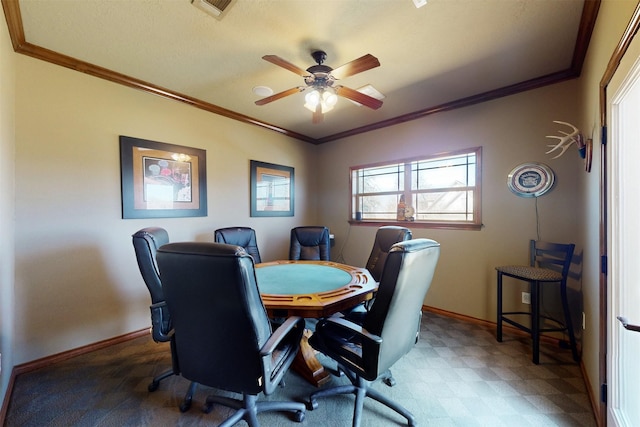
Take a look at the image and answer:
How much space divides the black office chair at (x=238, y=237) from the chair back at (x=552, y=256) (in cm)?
297

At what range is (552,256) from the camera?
2.41 meters

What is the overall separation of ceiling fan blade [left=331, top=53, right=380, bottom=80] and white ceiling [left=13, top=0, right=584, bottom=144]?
29 cm

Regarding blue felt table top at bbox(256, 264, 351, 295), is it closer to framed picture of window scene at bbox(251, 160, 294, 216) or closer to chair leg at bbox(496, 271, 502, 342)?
framed picture of window scene at bbox(251, 160, 294, 216)

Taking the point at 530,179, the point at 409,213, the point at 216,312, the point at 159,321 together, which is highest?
the point at 530,179

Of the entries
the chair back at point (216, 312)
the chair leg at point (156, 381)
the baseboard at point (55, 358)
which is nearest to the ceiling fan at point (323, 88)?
the chair back at point (216, 312)

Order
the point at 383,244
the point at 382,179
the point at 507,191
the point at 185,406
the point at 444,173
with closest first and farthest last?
1. the point at 185,406
2. the point at 383,244
3. the point at 507,191
4. the point at 444,173
5. the point at 382,179

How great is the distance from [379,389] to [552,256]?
6.70 ft

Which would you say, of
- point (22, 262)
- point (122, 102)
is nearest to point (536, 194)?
point (122, 102)

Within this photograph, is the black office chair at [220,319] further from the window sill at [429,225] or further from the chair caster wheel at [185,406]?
the window sill at [429,225]

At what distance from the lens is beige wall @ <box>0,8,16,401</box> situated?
160 centimetres

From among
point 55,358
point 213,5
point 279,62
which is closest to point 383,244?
point 279,62

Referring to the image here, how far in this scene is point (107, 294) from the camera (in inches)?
96.9

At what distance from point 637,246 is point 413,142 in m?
2.42

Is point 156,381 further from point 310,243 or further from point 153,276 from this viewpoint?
point 310,243
